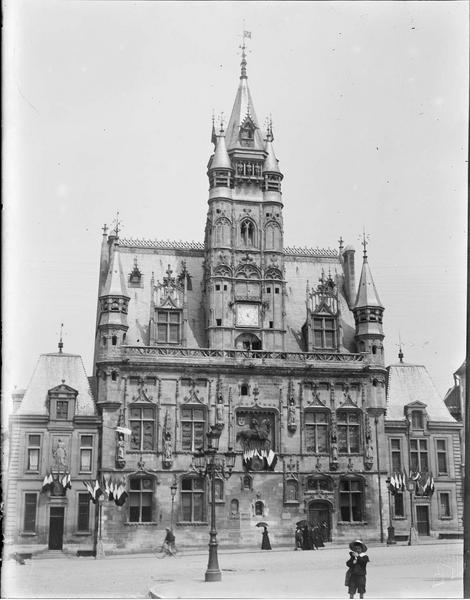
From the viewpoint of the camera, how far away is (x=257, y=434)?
46406 mm

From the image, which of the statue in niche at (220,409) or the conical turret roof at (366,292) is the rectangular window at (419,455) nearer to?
the conical turret roof at (366,292)

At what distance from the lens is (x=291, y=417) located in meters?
47.0

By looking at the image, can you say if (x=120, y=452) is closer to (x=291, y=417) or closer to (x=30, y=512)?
(x=30, y=512)

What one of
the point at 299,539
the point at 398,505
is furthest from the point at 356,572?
the point at 398,505

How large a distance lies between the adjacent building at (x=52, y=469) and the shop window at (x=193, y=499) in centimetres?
488

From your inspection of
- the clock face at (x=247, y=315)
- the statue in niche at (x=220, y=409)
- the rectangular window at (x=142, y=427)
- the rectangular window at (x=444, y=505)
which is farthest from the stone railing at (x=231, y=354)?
the rectangular window at (x=444, y=505)

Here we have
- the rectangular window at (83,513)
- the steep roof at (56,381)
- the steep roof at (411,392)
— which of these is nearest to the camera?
the rectangular window at (83,513)

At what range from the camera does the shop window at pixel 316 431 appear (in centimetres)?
4712

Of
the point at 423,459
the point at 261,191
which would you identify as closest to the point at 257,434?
the point at 423,459

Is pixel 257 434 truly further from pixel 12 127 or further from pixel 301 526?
pixel 12 127

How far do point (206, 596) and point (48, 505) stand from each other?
23060mm

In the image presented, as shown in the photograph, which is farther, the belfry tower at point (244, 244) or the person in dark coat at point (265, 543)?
the belfry tower at point (244, 244)

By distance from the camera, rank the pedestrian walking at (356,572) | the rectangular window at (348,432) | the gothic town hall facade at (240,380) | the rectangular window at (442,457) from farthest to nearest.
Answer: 1. the rectangular window at (442,457)
2. the rectangular window at (348,432)
3. the gothic town hall facade at (240,380)
4. the pedestrian walking at (356,572)

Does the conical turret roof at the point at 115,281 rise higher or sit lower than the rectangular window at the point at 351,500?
higher
